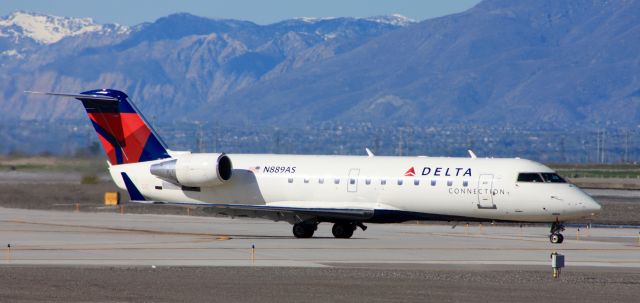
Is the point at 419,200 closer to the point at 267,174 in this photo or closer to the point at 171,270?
the point at 267,174

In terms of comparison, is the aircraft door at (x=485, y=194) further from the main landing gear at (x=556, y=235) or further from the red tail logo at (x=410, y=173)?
the red tail logo at (x=410, y=173)

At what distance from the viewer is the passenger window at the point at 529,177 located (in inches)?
1720

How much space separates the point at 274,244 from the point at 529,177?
858cm

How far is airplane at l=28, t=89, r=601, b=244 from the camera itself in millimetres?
43656

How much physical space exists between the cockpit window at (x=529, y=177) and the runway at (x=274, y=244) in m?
2.07

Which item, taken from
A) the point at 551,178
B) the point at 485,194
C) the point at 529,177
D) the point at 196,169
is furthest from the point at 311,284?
the point at 196,169

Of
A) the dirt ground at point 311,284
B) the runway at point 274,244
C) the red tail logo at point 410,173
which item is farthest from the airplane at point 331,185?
the dirt ground at point 311,284

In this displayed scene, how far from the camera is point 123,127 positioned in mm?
47531

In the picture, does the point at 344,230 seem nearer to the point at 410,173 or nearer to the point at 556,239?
the point at 410,173

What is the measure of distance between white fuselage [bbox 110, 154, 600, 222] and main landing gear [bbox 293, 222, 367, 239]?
2.22ft

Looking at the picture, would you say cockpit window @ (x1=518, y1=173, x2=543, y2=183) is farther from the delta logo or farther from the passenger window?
the delta logo

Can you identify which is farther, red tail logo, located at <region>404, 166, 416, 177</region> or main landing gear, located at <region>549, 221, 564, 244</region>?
red tail logo, located at <region>404, 166, 416, 177</region>

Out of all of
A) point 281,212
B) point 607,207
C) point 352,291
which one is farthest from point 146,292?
point 607,207

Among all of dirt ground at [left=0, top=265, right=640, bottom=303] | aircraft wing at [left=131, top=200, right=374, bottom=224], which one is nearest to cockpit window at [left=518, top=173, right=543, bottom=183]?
aircraft wing at [left=131, top=200, right=374, bottom=224]
